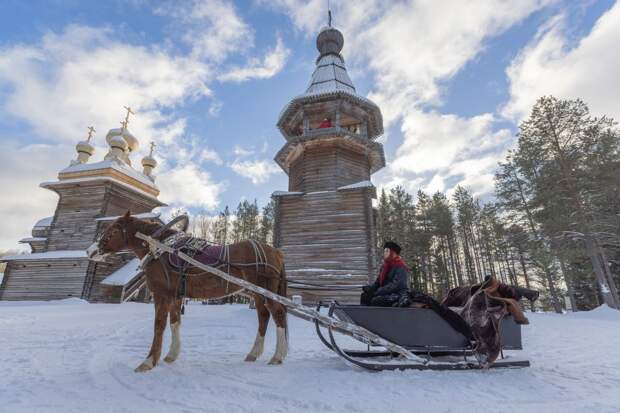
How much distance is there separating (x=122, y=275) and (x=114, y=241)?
62.8 ft

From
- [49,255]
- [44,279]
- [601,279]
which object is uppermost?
[49,255]

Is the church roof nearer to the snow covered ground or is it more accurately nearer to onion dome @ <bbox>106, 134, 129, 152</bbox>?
the snow covered ground

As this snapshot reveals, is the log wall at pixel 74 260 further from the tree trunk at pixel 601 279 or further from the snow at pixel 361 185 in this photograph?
the tree trunk at pixel 601 279

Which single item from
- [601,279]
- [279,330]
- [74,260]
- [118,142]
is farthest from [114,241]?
[118,142]

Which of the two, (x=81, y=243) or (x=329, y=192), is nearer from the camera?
(x=329, y=192)

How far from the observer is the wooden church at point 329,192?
14219 mm

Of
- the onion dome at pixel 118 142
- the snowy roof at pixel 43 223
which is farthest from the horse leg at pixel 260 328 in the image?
the snowy roof at pixel 43 223

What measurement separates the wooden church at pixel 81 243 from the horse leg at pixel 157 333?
1825cm

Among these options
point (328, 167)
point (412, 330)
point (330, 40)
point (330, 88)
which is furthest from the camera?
point (330, 40)

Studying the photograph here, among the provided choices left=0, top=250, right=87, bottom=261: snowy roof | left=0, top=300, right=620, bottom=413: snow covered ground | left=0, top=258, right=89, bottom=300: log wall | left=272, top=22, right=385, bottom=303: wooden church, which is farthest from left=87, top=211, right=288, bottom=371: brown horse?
left=0, top=250, right=87, bottom=261: snowy roof

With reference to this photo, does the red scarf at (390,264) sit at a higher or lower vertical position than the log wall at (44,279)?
lower

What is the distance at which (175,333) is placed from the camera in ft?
14.9

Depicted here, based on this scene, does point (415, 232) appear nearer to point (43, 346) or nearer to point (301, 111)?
point (301, 111)

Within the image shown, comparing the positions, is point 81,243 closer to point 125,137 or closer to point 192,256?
point 125,137
